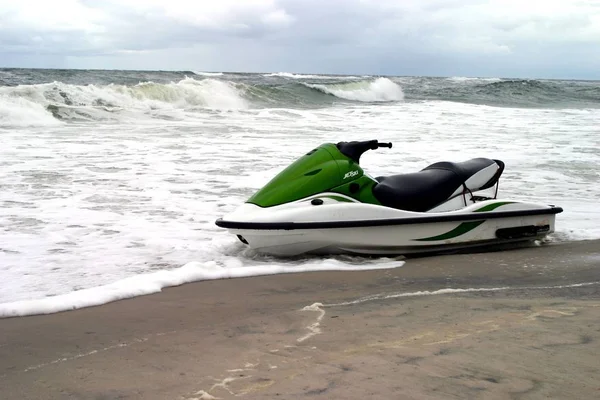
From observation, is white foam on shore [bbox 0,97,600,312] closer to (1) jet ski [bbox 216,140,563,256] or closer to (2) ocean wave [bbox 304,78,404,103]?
(1) jet ski [bbox 216,140,563,256]

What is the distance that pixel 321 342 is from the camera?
115 inches

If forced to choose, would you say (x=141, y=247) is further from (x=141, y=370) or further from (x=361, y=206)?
(x=141, y=370)

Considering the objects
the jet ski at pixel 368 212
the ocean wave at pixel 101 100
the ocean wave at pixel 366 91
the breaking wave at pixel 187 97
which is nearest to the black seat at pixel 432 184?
the jet ski at pixel 368 212

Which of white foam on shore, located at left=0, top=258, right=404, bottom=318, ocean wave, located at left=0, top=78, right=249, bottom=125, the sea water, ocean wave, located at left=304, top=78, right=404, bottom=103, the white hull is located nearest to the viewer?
white foam on shore, located at left=0, top=258, right=404, bottom=318

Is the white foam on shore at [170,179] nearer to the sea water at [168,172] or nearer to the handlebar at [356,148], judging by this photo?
the sea water at [168,172]

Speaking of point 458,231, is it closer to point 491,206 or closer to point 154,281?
point 491,206

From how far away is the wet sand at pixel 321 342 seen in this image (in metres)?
2.42

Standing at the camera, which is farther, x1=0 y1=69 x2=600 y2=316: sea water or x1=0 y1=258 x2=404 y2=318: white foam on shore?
x1=0 y1=69 x2=600 y2=316: sea water

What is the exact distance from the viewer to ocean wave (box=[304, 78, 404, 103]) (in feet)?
110

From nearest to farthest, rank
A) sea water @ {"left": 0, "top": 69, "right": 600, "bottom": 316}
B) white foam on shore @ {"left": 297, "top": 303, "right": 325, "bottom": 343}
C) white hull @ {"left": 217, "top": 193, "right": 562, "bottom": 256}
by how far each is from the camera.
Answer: white foam on shore @ {"left": 297, "top": 303, "right": 325, "bottom": 343}, sea water @ {"left": 0, "top": 69, "right": 600, "bottom": 316}, white hull @ {"left": 217, "top": 193, "right": 562, "bottom": 256}

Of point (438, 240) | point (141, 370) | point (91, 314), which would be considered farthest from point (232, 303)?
point (438, 240)

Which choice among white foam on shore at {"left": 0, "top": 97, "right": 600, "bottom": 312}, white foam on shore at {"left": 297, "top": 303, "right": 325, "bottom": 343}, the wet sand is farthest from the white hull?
white foam on shore at {"left": 297, "top": 303, "right": 325, "bottom": 343}

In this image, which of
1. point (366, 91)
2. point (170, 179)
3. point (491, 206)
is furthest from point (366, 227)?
point (366, 91)

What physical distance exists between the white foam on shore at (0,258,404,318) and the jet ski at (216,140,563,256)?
0.58 ft
